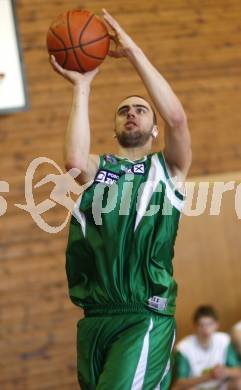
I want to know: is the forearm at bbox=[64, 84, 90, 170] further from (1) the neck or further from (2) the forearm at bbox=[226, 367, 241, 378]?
(2) the forearm at bbox=[226, 367, 241, 378]

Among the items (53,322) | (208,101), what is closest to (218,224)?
(208,101)

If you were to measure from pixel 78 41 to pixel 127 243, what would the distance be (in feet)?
3.58

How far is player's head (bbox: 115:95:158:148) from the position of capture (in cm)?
377

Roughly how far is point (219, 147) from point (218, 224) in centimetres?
94

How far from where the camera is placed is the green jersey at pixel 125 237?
3.55m

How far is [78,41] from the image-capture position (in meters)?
3.66

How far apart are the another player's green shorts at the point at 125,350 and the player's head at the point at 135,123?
3.06 ft

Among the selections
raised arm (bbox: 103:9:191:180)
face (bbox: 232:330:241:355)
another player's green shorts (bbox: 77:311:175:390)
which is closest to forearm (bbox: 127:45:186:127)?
raised arm (bbox: 103:9:191:180)

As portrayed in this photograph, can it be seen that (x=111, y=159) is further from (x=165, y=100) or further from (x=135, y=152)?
(x=165, y=100)

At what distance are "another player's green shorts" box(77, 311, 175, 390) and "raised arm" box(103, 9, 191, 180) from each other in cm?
83

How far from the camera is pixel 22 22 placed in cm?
730

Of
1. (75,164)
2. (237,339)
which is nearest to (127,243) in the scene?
(75,164)

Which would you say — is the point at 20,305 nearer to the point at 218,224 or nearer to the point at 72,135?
the point at 218,224

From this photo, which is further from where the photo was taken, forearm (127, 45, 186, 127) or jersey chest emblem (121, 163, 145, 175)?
jersey chest emblem (121, 163, 145, 175)
